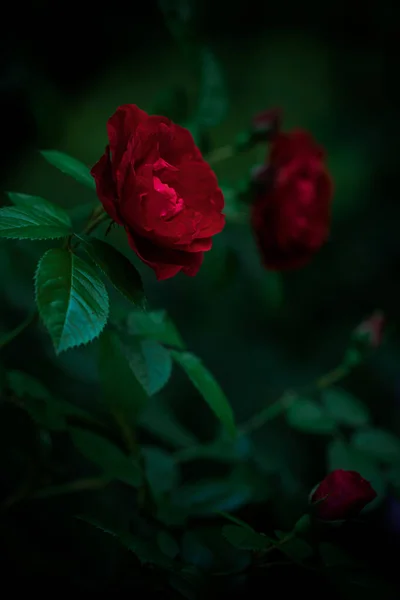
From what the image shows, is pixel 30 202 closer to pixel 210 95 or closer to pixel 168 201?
pixel 168 201

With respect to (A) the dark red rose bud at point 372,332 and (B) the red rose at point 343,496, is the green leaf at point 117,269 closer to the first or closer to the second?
(B) the red rose at point 343,496

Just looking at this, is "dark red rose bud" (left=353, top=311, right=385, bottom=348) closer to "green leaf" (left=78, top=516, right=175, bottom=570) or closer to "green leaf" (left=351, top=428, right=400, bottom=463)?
"green leaf" (left=351, top=428, right=400, bottom=463)

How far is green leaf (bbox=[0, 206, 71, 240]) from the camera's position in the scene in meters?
0.32

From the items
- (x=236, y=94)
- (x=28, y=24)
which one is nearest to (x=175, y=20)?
(x=28, y=24)

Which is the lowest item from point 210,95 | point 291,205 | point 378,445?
point 378,445

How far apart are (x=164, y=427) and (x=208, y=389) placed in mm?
211

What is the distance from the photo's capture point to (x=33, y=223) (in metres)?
0.34

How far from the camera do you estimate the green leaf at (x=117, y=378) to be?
42 cm

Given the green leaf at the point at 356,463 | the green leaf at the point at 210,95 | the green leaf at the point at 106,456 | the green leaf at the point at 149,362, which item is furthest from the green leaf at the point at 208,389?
the green leaf at the point at 210,95

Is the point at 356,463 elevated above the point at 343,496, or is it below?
below

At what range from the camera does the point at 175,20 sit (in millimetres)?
609

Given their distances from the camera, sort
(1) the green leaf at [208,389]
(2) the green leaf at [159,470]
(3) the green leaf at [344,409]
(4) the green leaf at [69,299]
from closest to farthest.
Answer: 1. (4) the green leaf at [69,299]
2. (1) the green leaf at [208,389]
3. (2) the green leaf at [159,470]
4. (3) the green leaf at [344,409]

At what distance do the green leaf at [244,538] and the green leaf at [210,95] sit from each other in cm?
45

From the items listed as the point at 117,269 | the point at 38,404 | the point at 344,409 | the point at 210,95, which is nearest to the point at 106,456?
the point at 38,404
